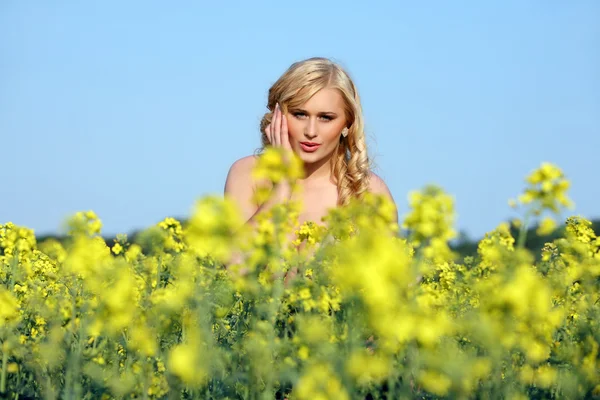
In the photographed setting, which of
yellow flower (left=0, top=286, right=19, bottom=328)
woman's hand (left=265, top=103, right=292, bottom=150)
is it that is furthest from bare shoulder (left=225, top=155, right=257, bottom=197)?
yellow flower (left=0, top=286, right=19, bottom=328)

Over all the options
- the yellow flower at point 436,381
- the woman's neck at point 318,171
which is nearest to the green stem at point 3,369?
the yellow flower at point 436,381

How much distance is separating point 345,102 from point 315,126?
473mm

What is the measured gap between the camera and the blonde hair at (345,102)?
6.50 metres

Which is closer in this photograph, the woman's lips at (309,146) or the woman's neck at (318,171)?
the woman's lips at (309,146)

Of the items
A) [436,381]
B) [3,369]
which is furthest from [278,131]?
[436,381]

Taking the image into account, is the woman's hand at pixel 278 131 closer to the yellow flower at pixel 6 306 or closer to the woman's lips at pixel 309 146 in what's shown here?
the woman's lips at pixel 309 146

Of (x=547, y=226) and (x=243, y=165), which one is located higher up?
(x=243, y=165)

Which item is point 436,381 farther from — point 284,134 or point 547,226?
point 284,134

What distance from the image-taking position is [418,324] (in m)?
2.80

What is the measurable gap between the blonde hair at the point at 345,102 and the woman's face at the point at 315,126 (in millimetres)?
67

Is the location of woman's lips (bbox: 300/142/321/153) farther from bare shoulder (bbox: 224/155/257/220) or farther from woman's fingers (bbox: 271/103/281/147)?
bare shoulder (bbox: 224/155/257/220)

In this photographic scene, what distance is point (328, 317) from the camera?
3.89 meters

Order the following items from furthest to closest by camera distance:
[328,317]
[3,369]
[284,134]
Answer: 1. [284,134]
2. [3,369]
3. [328,317]

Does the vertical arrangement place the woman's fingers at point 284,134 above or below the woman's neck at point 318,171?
below
